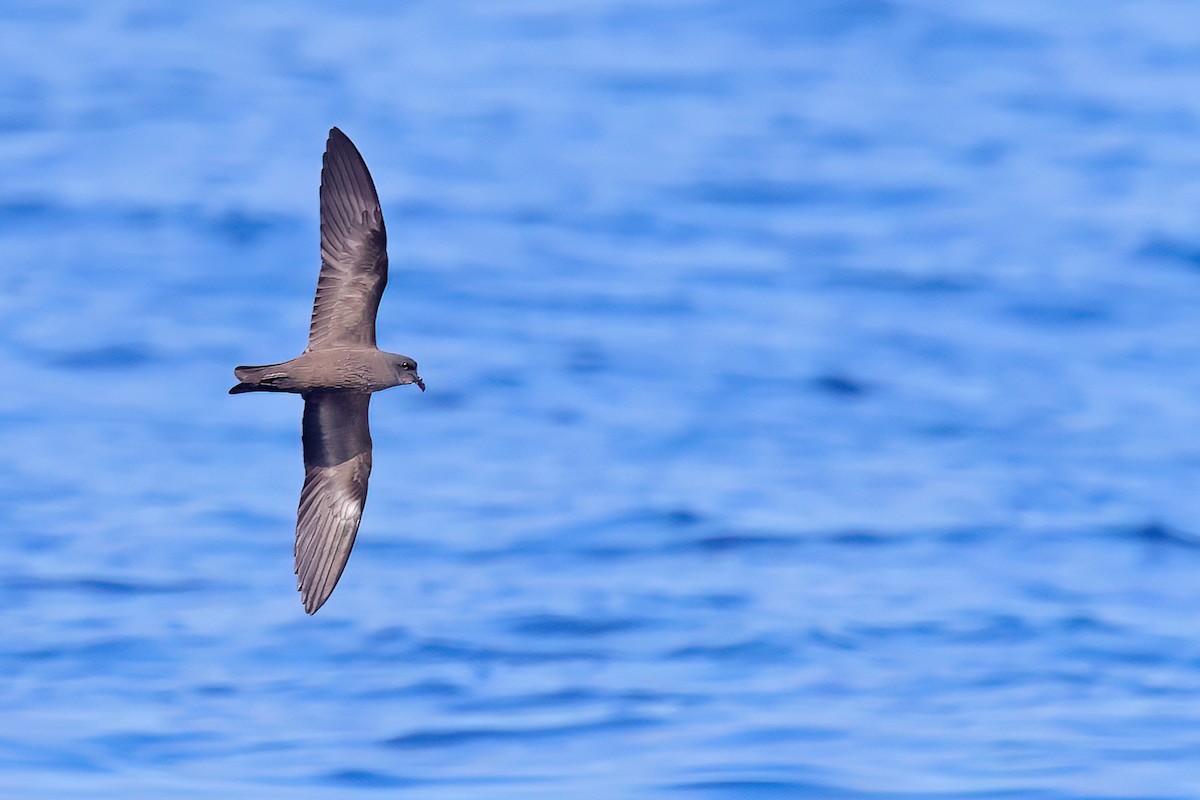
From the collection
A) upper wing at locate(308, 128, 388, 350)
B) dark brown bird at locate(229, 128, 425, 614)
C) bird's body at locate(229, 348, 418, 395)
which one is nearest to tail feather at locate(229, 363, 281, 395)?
bird's body at locate(229, 348, 418, 395)

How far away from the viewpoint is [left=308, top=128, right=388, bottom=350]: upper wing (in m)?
10.1

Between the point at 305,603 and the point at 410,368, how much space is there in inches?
49.9

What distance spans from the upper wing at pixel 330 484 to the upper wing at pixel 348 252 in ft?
1.19

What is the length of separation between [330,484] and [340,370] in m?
1.05

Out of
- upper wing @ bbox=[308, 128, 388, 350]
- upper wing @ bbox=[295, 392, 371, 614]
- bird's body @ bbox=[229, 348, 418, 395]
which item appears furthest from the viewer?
upper wing @ bbox=[295, 392, 371, 614]

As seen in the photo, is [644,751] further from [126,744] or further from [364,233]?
[364,233]

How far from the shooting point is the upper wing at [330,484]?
10289mm

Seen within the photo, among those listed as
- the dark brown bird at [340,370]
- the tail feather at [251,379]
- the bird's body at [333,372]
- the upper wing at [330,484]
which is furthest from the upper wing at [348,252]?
the tail feather at [251,379]

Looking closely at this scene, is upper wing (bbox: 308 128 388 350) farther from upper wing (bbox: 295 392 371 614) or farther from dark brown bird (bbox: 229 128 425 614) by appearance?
upper wing (bbox: 295 392 371 614)

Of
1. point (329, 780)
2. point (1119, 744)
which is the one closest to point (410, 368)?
point (329, 780)

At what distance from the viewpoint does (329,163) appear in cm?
1023

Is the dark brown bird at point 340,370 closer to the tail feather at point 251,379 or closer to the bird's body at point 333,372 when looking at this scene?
the bird's body at point 333,372

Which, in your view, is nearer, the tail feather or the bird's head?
the tail feather

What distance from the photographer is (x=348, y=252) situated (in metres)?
10.2
